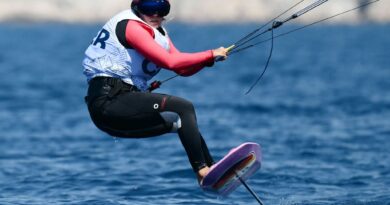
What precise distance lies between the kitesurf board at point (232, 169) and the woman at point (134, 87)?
0.43 ft

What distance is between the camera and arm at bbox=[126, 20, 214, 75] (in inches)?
424

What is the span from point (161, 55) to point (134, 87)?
68 centimetres

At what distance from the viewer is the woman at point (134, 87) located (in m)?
11.0

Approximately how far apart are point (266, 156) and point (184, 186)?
445cm

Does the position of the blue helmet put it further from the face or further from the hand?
the hand

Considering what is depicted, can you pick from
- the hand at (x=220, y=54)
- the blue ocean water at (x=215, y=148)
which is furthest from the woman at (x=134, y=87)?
the blue ocean water at (x=215, y=148)

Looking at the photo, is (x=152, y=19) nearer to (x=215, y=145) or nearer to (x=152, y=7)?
(x=152, y=7)

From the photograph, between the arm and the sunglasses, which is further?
the sunglasses

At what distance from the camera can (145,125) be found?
11.2 metres

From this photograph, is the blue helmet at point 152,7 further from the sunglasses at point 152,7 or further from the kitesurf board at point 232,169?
the kitesurf board at point 232,169

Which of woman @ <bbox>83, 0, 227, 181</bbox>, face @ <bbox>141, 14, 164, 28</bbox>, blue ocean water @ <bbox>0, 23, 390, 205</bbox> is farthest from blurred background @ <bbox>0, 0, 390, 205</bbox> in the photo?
woman @ <bbox>83, 0, 227, 181</bbox>

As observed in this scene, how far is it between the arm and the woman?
0.10 ft

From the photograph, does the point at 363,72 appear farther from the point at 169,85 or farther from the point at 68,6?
the point at 68,6

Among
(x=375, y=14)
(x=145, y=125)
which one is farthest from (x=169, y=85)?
(x=375, y=14)
